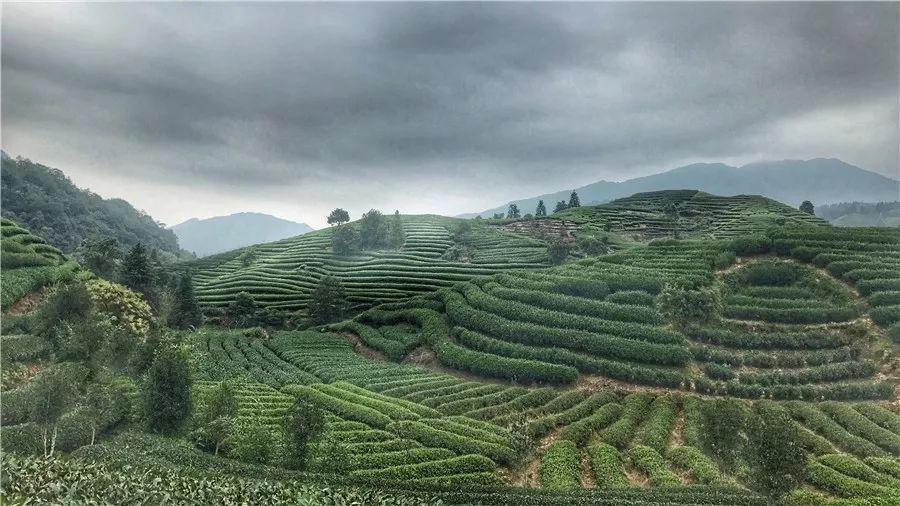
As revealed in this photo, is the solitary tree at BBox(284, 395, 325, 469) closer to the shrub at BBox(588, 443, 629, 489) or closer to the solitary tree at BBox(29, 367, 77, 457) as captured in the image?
the solitary tree at BBox(29, 367, 77, 457)

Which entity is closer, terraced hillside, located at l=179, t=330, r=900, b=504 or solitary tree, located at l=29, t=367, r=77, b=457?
terraced hillside, located at l=179, t=330, r=900, b=504

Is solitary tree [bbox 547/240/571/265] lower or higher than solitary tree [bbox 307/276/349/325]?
higher

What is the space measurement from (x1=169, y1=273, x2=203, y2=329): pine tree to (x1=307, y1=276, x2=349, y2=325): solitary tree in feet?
35.2

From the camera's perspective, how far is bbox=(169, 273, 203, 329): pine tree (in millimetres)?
49438

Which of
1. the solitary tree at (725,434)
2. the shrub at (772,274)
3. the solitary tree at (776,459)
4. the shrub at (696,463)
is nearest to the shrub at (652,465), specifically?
the shrub at (696,463)

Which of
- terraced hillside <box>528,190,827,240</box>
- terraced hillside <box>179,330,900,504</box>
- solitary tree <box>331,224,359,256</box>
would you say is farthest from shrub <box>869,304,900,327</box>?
solitary tree <box>331,224,359,256</box>

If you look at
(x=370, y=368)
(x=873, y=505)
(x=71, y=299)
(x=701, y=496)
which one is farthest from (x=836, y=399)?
(x=71, y=299)

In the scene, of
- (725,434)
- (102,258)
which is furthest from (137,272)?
(725,434)

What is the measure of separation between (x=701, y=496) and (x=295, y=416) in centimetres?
1798

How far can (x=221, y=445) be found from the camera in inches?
1013

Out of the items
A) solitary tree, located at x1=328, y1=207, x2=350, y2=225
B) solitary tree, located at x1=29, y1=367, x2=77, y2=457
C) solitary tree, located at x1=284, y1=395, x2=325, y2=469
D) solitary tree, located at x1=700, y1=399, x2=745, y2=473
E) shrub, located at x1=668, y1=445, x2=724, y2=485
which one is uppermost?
solitary tree, located at x1=328, y1=207, x2=350, y2=225

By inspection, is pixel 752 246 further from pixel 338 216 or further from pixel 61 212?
pixel 61 212

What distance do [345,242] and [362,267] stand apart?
21.7 ft

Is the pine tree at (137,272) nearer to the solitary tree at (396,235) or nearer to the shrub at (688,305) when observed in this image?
the solitary tree at (396,235)
